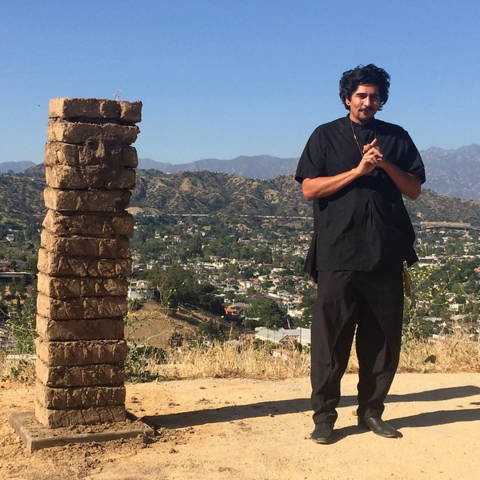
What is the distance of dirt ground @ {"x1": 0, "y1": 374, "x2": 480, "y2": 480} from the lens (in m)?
4.19

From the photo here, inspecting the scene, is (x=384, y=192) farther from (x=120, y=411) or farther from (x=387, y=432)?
(x=120, y=411)

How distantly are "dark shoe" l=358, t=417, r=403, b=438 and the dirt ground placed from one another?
0.16ft

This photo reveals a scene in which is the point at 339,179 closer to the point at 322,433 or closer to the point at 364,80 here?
the point at 364,80

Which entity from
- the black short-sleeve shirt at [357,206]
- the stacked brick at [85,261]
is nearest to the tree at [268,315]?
the stacked brick at [85,261]

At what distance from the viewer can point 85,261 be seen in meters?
4.85

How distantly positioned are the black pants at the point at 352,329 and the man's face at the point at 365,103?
3.27 feet

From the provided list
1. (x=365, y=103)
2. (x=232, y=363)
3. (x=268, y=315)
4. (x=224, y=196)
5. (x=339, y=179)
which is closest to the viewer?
(x=339, y=179)

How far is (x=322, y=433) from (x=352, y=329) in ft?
2.25

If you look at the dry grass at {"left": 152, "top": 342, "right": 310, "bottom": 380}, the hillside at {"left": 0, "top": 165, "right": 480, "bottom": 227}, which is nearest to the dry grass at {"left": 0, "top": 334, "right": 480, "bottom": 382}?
the dry grass at {"left": 152, "top": 342, "right": 310, "bottom": 380}

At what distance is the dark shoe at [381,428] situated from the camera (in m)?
4.77

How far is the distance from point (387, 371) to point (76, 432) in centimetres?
204

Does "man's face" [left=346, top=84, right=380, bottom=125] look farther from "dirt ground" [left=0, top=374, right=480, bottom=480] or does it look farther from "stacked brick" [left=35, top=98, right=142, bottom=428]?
"dirt ground" [left=0, top=374, right=480, bottom=480]

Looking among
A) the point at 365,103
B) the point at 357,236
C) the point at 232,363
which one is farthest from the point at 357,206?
the point at 232,363

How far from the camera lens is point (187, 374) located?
706 cm
